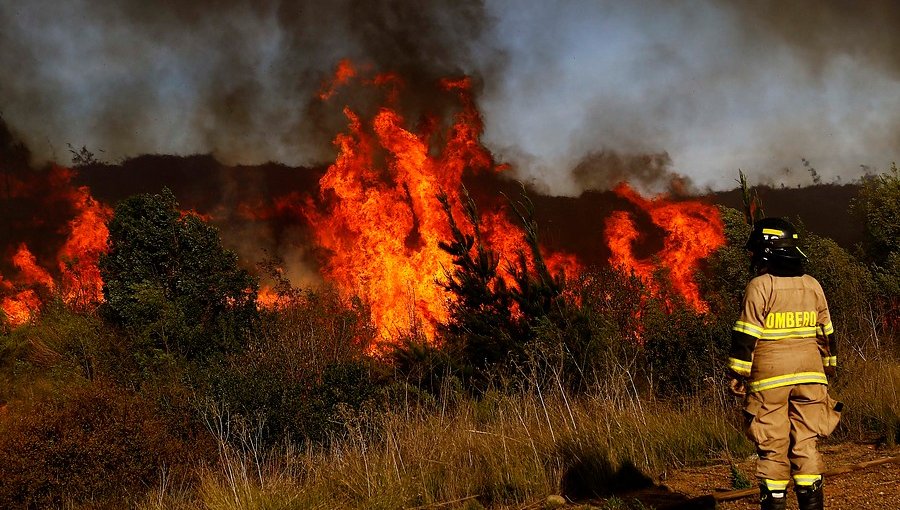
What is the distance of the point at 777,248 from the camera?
13.7ft

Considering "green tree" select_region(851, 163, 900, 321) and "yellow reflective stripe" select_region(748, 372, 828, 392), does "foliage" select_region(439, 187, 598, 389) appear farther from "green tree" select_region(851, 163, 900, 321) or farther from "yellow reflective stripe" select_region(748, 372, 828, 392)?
"green tree" select_region(851, 163, 900, 321)

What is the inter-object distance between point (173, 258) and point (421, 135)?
22.5 m

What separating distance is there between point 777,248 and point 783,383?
89cm

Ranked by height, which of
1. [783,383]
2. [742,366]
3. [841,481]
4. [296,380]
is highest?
[742,366]

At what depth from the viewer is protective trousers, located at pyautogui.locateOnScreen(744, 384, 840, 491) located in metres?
4.07

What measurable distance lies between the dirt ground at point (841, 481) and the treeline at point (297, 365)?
18.7 inches

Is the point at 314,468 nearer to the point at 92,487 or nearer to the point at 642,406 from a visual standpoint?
the point at 642,406

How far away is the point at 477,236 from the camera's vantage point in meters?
13.0

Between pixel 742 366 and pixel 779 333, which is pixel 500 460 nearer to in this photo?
pixel 742 366

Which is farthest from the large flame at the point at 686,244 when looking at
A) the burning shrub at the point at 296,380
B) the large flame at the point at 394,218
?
the burning shrub at the point at 296,380

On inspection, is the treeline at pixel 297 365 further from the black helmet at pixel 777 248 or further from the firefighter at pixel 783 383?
the black helmet at pixel 777 248

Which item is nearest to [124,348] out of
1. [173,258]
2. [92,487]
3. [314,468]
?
[173,258]

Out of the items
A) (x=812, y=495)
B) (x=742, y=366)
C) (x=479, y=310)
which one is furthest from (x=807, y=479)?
(x=479, y=310)

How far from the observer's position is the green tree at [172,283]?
18.9 m
